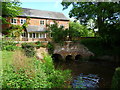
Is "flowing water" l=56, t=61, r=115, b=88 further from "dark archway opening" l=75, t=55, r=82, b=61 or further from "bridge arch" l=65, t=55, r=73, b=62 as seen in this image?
"dark archway opening" l=75, t=55, r=82, b=61

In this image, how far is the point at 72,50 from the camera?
14727mm

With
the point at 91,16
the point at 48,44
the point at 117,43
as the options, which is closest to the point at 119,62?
the point at 117,43

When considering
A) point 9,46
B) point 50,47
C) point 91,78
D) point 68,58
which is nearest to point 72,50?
point 68,58

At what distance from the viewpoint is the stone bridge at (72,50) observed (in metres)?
14.3

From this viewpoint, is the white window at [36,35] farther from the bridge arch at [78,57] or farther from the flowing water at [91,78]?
the flowing water at [91,78]

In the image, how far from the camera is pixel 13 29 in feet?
Result: 60.0

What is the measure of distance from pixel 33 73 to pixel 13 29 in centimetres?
1599

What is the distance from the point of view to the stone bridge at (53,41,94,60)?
1432 centimetres

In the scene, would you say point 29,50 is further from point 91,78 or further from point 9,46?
point 91,78

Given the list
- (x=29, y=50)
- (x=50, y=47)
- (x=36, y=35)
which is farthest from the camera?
(x=36, y=35)

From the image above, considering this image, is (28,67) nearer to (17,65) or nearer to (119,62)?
(17,65)

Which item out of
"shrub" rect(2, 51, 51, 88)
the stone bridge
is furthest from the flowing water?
the stone bridge

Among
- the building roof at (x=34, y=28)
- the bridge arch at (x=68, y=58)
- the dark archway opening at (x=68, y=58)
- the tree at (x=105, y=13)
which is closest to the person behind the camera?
the tree at (x=105, y=13)

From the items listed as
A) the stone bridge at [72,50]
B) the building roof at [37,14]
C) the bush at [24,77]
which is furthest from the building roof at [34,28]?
the bush at [24,77]
